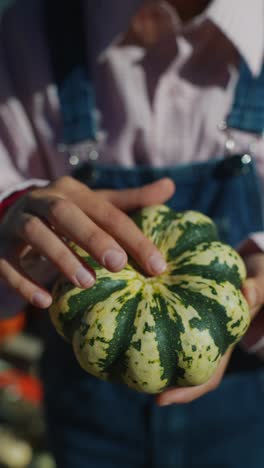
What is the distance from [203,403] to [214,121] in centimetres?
67

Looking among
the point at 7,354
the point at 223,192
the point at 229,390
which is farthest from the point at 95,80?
the point at 7,354

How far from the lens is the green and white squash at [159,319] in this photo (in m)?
0.90

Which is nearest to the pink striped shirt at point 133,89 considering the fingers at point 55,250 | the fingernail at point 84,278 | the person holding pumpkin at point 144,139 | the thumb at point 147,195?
the person holding pumpkin at point 144,139

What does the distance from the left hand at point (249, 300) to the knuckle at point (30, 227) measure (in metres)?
0.38

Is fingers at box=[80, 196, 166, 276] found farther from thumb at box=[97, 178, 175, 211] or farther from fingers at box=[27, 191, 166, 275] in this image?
thumb at box=[97, 178, 175, 211]

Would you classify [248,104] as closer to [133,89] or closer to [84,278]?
[133,89]

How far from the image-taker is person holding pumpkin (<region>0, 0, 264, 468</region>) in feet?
3.86

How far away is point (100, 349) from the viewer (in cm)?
90

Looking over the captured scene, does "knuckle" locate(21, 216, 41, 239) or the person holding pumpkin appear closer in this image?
"knuckle" locate(21, 216, 41, 239)

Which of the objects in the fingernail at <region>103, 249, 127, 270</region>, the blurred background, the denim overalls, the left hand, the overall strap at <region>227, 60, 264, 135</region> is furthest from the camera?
the blurred background

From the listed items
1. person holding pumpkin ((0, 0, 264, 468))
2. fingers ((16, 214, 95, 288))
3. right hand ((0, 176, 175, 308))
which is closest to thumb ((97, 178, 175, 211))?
person holding pumpkin ((0, 0, 264, 468))

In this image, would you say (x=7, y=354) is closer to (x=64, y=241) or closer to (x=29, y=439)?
(x=29, y=439)

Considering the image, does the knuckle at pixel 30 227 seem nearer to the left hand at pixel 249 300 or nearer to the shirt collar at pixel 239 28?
the left hand at pixel 249 300

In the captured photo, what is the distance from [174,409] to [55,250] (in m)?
0.57
